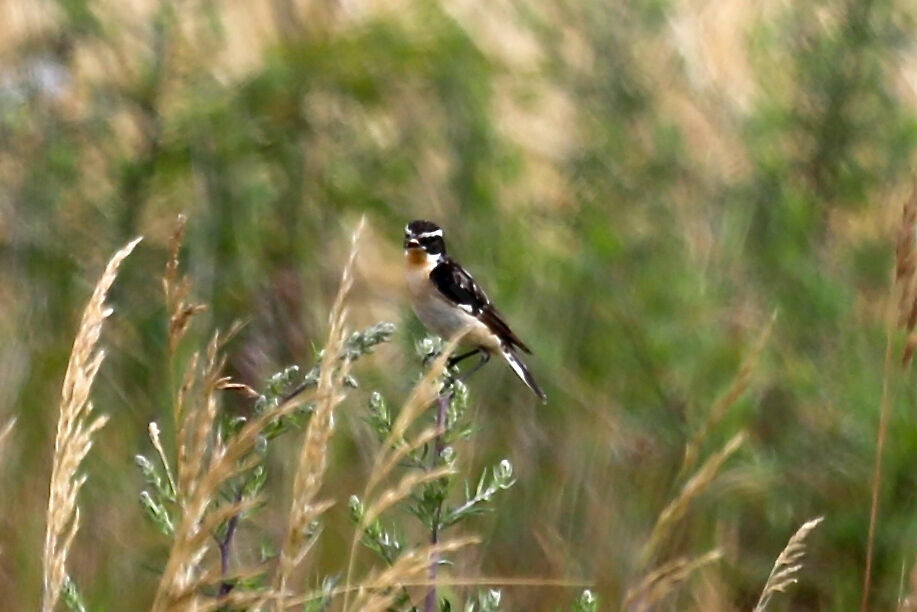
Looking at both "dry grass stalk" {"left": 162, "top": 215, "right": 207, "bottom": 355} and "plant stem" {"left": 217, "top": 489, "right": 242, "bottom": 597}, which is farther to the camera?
"plant stem" {"left": 217, "top": 489, "right": 242, "bottom": 597}

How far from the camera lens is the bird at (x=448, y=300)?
4621 mm

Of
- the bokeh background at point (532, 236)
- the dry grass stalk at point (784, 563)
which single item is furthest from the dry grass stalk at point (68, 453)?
the bokeh background at point (532, 236)

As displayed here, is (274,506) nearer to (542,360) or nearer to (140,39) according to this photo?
(542,360)

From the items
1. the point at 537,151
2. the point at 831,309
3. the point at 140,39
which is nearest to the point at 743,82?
the point at 537,151

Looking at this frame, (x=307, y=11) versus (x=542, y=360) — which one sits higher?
(x=307, y=11)

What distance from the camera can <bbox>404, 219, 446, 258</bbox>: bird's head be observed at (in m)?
4.68

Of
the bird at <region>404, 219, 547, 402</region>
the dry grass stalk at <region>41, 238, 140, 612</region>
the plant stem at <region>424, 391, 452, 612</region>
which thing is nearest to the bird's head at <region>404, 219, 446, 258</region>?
the bird at <region>404, 219, 547, 402</region>

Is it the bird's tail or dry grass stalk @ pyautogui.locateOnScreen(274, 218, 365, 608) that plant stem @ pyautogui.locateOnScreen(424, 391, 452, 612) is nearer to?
dry grass stalk @ pyautogui.locateOnScreen(274, 218, 365, 608)

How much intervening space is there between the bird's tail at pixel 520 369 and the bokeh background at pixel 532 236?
0.05 metres

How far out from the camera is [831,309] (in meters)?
4.48

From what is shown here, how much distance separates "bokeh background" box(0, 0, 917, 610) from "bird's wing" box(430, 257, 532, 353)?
0.19 m

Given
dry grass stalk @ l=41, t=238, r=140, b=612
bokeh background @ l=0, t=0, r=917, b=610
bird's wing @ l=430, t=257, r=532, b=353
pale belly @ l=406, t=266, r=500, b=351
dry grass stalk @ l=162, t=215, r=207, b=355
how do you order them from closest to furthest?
dry grass stalk @ l=41, t=238, r=140, b=612 < dry grass stalk @ l=162, t=215, r=207, b=355 < bokeh background @ l=0, t=0, r=917, b=610 < pale belly @ l=406, t=266, r=500, b=351 < bird's wing @ l=430, t=257, r=532, b=353

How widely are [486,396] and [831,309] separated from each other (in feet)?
3.70

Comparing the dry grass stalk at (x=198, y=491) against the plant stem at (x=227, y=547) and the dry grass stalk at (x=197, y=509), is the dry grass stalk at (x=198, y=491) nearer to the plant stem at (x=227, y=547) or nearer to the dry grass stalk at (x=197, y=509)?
the dry grass stalk at (x=197, y=509)
